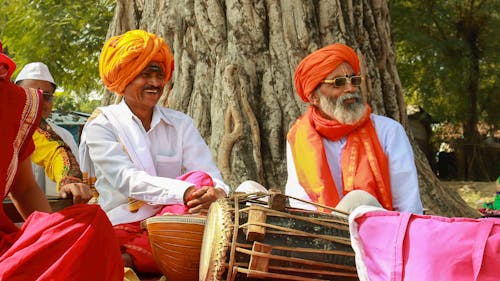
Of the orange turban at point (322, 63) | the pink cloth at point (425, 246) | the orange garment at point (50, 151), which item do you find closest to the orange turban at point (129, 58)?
the orange garment at point (50, 151)

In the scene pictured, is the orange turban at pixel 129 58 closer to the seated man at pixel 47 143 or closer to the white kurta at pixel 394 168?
the seated man at pixel 47 143

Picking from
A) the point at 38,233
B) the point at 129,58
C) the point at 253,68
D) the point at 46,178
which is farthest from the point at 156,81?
the point at 38,233

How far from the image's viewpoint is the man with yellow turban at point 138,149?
4.26m

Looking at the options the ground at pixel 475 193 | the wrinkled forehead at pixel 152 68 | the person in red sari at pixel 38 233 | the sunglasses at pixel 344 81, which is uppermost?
the wrinkled forehead at pixel 152 68

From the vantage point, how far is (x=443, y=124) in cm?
1595

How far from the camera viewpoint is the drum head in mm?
3354

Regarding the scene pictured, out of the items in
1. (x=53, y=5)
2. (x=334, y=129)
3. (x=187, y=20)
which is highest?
(x=53, y=5)

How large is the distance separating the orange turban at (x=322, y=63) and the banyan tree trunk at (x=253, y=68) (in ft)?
4.34

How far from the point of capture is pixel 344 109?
4.59 meters

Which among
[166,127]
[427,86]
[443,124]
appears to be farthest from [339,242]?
[443,124]

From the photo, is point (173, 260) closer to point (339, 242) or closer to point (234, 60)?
point (339, 242)

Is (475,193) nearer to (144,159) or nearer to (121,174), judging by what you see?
(144,159)

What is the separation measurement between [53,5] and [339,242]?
11128mm

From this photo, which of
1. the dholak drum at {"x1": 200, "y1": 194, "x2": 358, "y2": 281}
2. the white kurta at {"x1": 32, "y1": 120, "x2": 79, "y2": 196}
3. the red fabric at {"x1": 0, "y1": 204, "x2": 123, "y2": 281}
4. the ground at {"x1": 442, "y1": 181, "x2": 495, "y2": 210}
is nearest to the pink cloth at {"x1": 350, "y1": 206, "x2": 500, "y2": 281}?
the dholak drum at {"x1": 200, "y1": 194, "x2": 358, "y2": 281}
